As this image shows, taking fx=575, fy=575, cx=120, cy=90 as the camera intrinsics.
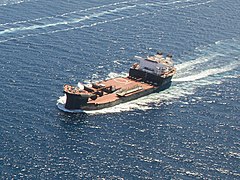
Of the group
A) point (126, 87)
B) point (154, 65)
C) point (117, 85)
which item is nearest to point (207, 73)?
point (154, 65)

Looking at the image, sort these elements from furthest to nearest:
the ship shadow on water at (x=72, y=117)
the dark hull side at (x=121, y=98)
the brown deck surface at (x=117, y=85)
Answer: the brown deck surface at (x=117, y=85)
the dark hull side at (x=121, y=98)
the ship shadow on water at (x=72, y=117)

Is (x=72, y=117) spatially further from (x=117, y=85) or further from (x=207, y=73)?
(x=207, y=73)

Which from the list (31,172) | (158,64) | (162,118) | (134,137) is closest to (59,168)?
(31,172)

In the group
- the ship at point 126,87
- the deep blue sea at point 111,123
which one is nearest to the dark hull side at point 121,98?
the ship at point 126,87

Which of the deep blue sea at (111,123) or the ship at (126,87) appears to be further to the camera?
the ship at (126,87)

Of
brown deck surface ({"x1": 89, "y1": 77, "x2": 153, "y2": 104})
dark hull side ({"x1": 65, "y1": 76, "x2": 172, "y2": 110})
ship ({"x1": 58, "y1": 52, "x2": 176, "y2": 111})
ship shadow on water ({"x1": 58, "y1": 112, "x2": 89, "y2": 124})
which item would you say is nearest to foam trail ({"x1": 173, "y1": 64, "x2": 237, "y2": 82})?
ship ({"x1": 58, "y1": 52, "x2": 176, "y2": 111})

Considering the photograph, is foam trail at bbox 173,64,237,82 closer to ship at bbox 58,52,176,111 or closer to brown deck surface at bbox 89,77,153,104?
ship at bbox 58,52,176,111

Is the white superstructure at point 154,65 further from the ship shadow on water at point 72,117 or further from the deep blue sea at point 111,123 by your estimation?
the ship shadow on water at point 72,117

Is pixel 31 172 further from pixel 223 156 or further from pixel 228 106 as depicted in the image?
pixel 228 106
